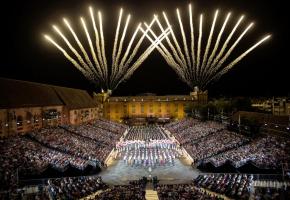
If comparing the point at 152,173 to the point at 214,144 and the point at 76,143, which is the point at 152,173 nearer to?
the point at 214,144

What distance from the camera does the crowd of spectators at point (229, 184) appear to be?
24.1 m

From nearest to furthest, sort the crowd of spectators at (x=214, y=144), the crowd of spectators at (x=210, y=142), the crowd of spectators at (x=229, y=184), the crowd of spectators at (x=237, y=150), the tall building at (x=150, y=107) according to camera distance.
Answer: the crowd of spectators at (x=229, y=184) < the crowd of spectators at (x=237, y=150) < the crowd of spectators at (x=214, y=144) < the crowd of spectators at (x=210, y=142) < the tall building at (x=150, y=107)

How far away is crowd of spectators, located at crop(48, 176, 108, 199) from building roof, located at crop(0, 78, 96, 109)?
56.5 feet

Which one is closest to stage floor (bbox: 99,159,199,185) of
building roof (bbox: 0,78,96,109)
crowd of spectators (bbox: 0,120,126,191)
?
crowd of spectators (bbox: 0,120,126,191)

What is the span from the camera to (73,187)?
85.6 ft

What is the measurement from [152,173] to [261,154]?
1133 cm

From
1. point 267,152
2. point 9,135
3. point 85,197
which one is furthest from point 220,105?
point 85,197

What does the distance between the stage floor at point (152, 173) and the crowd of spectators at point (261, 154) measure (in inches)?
113

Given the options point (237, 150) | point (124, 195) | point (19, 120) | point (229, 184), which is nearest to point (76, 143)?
point (19, 120)

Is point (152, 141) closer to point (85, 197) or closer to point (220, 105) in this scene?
point (220, 105)

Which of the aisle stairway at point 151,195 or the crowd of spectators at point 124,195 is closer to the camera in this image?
the crowd of spectators at point 124,195

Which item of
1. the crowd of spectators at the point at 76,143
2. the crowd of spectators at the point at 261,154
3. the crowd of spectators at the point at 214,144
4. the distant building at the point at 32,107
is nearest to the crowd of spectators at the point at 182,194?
the crowd of spectators at the point at 261,154

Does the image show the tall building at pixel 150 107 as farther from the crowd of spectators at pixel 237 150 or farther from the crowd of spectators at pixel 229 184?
the crowd of spectators at pixel 229 184

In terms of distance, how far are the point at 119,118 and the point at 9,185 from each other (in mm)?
88573
